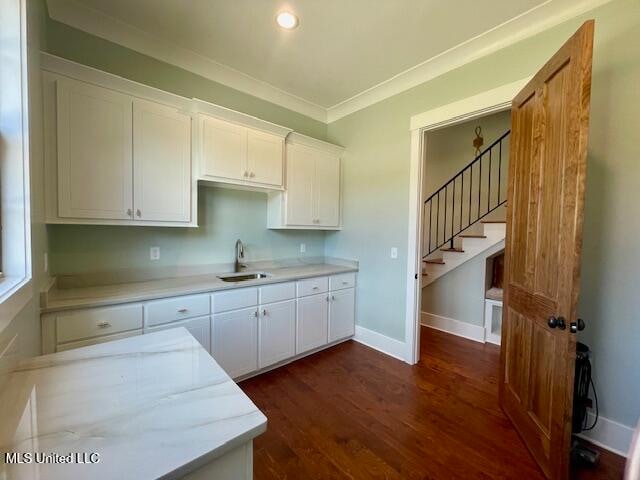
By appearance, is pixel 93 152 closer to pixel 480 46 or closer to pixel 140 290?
pixel 140 290

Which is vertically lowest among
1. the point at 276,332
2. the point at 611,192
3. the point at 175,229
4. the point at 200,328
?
the point at 276,332

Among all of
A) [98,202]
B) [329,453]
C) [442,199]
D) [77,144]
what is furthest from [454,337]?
[77,144]

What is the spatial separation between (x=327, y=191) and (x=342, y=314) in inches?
56.9

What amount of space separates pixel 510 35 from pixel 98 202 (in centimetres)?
321

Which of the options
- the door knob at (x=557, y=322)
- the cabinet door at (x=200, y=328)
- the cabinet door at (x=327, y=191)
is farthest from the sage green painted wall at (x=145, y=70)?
the door knob at (x=557, y=322)

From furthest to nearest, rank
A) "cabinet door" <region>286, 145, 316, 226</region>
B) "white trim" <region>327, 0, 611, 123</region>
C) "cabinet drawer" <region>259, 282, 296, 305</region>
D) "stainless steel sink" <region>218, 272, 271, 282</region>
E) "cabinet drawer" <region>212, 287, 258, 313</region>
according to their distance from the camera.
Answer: "cabinet door" <region>286, 145, 316, 226</region>
"stainless steel sink" <region>218, 272, 271, 282</region>
"cabinet drawer" <region>259, 282, 296, 305</region>
"cabinet drawer" <region>212, 287, 258, 313</region>
"white trim" <region>327, 0, 611, 123</region>

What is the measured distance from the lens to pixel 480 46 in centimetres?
223

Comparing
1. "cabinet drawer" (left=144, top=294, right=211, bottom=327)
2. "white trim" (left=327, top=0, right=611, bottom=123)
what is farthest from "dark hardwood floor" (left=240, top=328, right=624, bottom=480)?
"white trim" (left=327, top=0, right=611, bottom=123)

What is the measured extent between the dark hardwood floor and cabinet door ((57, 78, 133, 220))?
5.91 feet

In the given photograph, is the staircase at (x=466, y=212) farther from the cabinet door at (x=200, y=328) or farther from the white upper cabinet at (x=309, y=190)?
the cabinet door at (x=200, y=328)

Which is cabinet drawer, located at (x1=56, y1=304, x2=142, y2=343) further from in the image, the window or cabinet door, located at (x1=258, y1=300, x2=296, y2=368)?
cabinet door, located at (x1=258, y1=300, x2=296, y2=368)

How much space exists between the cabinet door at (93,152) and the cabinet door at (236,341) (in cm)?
109

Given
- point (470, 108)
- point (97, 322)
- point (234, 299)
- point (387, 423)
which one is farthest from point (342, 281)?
point (97, 322)

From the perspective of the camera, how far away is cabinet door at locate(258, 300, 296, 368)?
252 centimetres
